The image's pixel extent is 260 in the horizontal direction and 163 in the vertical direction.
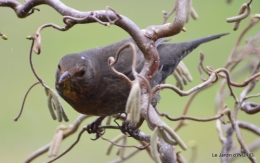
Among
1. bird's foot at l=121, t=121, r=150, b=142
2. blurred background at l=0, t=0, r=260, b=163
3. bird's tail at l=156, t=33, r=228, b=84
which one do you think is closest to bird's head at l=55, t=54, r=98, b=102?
bird's foot at l=121, t=121, r=150, b=142

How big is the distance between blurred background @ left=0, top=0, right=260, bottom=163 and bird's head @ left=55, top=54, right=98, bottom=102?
70.7 inches

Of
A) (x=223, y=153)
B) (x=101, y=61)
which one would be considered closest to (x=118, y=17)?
(x=223, y=153)

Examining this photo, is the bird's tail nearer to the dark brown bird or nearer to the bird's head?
the dark brown bird

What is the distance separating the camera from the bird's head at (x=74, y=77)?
1.94 meters

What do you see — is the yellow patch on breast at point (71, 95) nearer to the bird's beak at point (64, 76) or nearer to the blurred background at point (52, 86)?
the bird's beak at point (64, 76)

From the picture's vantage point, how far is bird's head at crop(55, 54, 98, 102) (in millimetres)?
1943

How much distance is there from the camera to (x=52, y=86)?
4227 millimetres

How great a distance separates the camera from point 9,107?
4145 mm

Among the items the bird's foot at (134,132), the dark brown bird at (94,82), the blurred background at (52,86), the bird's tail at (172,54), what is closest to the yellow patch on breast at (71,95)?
the dark brown bird at (94,82)

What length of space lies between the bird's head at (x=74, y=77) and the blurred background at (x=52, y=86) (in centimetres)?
180

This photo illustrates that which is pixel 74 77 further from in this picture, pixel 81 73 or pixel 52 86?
pixel 52 86

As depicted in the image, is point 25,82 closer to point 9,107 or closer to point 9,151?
point 9,107

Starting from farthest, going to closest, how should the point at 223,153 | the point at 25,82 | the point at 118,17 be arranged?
1. the point at 25,82
2. the point at 223,153
3. the point at 118,17

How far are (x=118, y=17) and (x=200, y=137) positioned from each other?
2968mm
